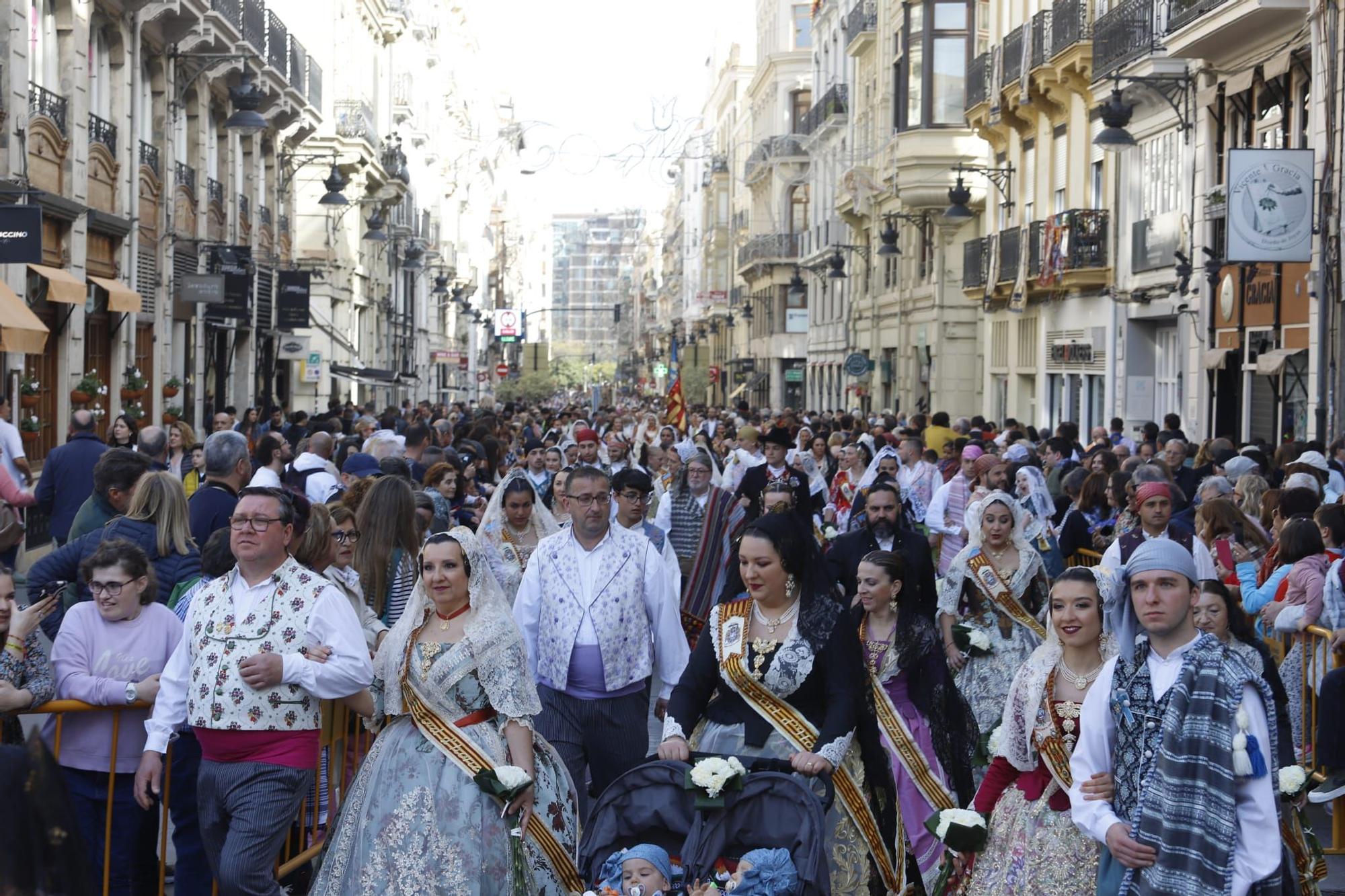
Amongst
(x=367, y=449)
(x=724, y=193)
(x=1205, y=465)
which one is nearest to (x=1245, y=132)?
(x=1205, y=465)

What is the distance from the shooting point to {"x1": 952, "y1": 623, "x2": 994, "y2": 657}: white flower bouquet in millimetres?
8617

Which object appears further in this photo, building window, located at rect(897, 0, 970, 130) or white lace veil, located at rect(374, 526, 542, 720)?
building window, located at rect(897, 0, 970, 130)

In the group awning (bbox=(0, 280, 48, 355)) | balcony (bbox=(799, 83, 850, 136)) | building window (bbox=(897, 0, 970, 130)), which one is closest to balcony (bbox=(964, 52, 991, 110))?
building window (bbox=(897, 0, 970, 130))

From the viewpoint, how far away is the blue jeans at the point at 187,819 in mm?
6770

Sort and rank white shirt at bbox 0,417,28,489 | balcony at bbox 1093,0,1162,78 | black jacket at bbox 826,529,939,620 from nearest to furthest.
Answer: black jacket at bbox 826,529,939,620 < white shirt at bbox 0,417,28,489 < balcony at bbox 1093,0,1162,78

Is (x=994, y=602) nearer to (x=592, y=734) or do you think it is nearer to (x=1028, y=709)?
(x=592, y=734)

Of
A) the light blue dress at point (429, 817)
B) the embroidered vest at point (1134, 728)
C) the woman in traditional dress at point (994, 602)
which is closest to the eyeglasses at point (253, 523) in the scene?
the light blue dress at point (429, 817)

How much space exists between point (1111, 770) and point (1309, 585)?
4.86 metres

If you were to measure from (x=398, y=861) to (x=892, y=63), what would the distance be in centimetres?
3845

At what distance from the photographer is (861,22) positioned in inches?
1827

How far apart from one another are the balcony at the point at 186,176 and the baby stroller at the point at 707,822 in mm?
24942

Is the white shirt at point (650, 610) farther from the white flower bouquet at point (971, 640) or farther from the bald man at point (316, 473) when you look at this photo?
the bald man at point (316, 473)

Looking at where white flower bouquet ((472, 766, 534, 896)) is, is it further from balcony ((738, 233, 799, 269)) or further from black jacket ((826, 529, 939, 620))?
balcony ((738, 233, 799, 269))

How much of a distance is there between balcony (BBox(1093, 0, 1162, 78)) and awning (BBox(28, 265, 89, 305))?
14.3 meters
